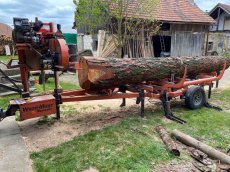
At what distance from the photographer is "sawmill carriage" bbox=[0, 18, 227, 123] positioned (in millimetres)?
4727

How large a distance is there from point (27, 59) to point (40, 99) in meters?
1.08

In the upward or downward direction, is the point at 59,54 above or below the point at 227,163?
above

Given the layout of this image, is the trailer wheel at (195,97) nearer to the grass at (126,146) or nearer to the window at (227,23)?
the grass at (126,146)

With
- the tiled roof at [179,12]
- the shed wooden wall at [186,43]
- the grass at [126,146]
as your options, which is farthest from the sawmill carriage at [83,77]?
the shed wooden wall at [186,43]

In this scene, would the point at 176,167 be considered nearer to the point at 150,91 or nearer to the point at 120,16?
the point at 150,91

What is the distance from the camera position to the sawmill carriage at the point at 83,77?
15.5 feet

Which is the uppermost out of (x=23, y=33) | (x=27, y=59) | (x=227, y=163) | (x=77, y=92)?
(x=23, y=33)

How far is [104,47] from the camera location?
47.8 feet

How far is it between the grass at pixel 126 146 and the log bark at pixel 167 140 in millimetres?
85

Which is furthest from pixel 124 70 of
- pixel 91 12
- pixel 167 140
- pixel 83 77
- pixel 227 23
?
pixel 227 23

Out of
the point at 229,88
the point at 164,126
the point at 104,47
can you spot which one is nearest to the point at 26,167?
the point at 164,126

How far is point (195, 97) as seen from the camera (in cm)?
660

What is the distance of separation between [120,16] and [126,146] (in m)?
9.65

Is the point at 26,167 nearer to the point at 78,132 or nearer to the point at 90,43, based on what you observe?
the point at 78,132
